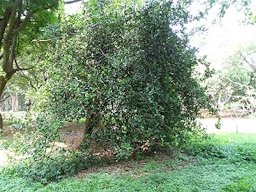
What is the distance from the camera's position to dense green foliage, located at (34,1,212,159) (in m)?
5.49

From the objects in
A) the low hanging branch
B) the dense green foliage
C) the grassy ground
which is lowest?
the grassy ground

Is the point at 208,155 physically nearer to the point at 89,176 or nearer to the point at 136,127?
the point at 136,127

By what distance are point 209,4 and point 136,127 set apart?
136 inches

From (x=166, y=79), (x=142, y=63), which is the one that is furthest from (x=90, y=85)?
(x=166, y=79)

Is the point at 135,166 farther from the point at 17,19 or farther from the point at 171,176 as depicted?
the point at 17,19

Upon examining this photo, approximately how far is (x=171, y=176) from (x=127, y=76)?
1900 mm

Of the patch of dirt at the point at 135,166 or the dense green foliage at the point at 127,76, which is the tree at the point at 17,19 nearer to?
the dense green foliage at the point at 127,76

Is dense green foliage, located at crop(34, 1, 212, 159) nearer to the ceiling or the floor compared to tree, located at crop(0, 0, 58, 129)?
nearer to the floor

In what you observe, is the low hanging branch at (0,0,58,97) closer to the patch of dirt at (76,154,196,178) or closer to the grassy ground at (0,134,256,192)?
the grassy ground at (0,134,256,192)

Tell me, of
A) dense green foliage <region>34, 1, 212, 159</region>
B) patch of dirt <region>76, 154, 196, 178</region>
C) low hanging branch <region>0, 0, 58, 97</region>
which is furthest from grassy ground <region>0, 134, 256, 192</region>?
low hanging branch <region>0, 0, 58, 97</region>

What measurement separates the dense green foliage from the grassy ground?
40 cm

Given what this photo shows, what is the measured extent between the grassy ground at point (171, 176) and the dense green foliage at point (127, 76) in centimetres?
40

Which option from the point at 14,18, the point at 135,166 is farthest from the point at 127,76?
the point at 14,18

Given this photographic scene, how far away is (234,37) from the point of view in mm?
17391
